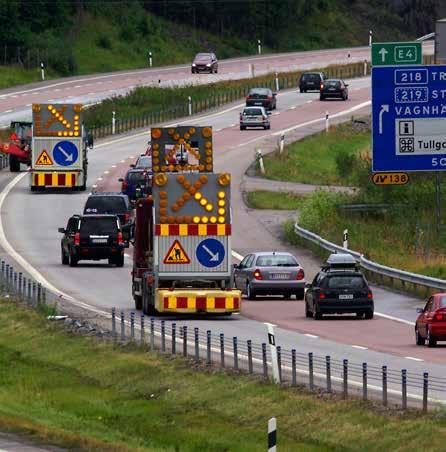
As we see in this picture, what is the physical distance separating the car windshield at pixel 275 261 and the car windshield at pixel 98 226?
26.5ft

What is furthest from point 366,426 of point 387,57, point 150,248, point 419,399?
point 387,57

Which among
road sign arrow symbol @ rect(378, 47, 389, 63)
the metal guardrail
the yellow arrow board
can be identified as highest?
road sign arrow symbol @ rect(378, 47, 389, 63)

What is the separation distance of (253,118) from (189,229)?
57.9 m

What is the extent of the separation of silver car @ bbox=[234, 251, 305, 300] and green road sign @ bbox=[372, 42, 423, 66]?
559 cm

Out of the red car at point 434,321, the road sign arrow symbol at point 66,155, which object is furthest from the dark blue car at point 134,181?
the red car at point 434,321

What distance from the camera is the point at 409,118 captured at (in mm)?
45094

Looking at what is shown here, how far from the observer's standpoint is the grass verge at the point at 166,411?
2348 cm

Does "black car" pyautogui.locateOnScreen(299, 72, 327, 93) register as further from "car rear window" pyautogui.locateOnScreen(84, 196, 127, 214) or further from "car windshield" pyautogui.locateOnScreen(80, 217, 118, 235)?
"car windshield" pyautogui.locateOnScreen(80, 217, 118, 235)

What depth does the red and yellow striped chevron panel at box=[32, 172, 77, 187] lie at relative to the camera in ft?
238

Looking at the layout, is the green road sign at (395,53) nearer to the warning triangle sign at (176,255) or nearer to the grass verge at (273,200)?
the warning triangle sign at (176,255)

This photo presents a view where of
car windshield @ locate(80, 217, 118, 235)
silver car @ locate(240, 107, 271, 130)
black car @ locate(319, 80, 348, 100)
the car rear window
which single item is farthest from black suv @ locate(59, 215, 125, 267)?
black car @ locate(319, 80, 348, 100)

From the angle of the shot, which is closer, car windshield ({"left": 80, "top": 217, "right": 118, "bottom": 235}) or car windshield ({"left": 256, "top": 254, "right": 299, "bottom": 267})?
car windshield ({"left": 256, "top": 254, "right": 299, "bottom": 267})

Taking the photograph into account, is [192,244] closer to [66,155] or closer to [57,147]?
[57,147]

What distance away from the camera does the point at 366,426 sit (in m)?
23.7
